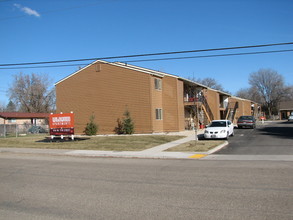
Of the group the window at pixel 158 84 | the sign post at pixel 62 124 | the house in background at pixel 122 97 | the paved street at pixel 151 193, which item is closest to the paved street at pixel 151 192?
the paved street at pixel 151 193

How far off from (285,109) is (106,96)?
6803 centimetres

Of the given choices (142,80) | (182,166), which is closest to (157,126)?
(142,80)

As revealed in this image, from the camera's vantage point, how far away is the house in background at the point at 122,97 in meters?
28.5

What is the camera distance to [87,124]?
3120 centimetres

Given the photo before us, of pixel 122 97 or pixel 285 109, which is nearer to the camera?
pixel 122 97

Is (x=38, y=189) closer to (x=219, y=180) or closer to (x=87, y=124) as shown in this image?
(x=219, y=180)

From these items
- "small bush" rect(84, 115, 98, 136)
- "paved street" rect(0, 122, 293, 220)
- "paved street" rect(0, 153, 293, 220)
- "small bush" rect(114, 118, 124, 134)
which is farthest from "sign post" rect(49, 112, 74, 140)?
"paved street" rect(0, 153, 293, 220)

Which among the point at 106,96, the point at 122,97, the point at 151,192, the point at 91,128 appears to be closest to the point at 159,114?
the point at 122,97

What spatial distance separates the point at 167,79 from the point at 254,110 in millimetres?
48840

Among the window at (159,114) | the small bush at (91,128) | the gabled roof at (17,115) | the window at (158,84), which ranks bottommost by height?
the small bush at (91,128)

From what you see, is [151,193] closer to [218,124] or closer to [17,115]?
[218,124]

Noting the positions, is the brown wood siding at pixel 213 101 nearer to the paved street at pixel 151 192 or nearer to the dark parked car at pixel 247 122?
the dark parked car at pixel 247 122

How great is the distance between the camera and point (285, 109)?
269 feet

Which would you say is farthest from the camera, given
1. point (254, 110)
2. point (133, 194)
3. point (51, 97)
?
point (254, 110)
